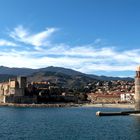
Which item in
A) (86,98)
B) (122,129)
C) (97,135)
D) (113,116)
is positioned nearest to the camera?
(97,135)

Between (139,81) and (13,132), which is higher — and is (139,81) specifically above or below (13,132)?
above

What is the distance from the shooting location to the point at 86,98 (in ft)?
604

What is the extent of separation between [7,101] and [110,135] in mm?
117227

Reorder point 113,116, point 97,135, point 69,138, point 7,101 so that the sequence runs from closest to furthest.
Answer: point 69,138
point 97,135
point 113,116
point 7,101

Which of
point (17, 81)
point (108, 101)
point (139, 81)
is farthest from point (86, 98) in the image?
point (139, 81)

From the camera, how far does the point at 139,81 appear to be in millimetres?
70125

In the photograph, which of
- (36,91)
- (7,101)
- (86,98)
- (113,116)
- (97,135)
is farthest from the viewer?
(86,98)

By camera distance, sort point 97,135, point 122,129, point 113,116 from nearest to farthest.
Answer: point 97,135 < point 122,129 < point 113,116

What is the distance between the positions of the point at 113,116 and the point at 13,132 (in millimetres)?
25306

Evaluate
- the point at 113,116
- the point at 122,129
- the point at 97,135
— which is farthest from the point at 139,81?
the point at 97,135

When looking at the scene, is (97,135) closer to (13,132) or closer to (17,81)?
(13,132)

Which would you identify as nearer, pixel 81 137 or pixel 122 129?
pixel 81 137

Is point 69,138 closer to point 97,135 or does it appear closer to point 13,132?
point 97,135

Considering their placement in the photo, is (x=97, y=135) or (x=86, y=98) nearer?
(x=97, y=135)
